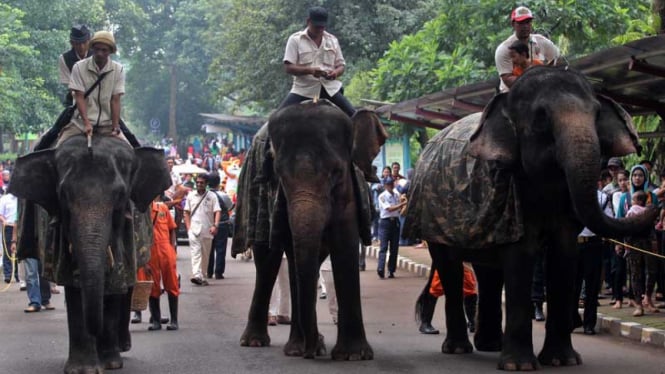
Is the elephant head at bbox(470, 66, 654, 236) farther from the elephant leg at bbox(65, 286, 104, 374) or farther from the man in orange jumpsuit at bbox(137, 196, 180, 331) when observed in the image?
the man in orange jumpsuit at bbox(137, 196, 180, 331)

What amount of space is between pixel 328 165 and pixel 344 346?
4.90 ft

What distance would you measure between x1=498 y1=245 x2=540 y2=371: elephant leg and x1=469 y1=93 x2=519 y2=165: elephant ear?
74 centimetres

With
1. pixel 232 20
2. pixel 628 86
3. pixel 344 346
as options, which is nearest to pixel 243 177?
pixel 344 346

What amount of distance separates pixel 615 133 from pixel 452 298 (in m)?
2.44

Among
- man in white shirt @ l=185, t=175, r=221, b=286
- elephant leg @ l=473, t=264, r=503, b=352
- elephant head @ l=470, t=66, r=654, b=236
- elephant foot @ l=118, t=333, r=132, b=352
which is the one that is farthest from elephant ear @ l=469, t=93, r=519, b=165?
man in white shirt @ l=185, t=175, r=221, b=286

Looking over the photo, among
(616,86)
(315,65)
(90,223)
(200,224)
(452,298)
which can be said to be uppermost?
(616,86)

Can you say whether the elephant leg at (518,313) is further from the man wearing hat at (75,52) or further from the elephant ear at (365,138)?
the man wearing hat at (75,52)

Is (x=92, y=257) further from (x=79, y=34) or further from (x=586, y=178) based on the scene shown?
(x=586, y=178)

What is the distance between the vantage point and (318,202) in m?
11.1

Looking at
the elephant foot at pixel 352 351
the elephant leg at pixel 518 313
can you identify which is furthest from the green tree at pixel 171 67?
the elephant leg at pixel 518 313

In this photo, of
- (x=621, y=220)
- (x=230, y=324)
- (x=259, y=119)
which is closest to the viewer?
(x=621, y=220)

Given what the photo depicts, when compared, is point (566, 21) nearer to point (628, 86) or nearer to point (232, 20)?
point (628, 86)

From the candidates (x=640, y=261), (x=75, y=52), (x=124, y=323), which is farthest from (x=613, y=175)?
(x=75, y=52)

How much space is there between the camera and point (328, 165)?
37.0 ft
